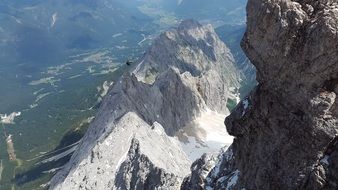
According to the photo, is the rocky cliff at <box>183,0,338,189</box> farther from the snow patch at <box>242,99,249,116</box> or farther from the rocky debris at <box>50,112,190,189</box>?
the rocky debris at <box>50,112,190,189</box>

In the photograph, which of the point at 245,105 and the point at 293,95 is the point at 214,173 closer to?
the point at 245,105

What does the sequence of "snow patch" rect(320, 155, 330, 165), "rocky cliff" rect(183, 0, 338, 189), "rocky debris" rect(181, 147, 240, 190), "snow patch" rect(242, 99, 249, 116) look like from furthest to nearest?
"rocky debris" rect(181, 147, 240, 190)
"snow patch" rect(242, 99, 249, 116)
"snow patch" rect(320, 155, 330, 165)
"rocky cliff" rect(183, 0, 338, 189)

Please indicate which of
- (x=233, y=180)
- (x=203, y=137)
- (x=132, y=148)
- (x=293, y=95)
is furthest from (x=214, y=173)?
(x=203, y=137)

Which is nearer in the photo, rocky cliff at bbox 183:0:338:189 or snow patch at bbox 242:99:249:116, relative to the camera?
rocky cliff at bbox 183:0:338:189

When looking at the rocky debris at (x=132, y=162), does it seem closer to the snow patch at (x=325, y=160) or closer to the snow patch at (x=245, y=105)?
the snow patch at (x=245, y=105)

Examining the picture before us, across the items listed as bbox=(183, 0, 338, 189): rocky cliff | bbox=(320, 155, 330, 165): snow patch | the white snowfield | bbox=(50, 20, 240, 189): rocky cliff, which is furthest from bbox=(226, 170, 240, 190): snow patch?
the white snowfield

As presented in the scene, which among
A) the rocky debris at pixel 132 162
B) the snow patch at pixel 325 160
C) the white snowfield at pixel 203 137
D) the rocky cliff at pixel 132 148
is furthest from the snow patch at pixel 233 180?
the white snowfield at pixel 203 137
